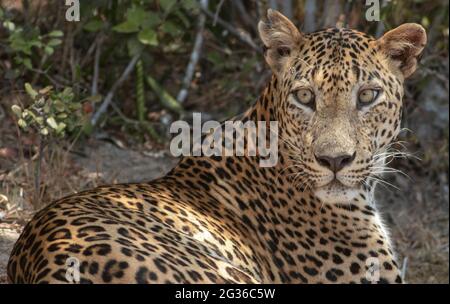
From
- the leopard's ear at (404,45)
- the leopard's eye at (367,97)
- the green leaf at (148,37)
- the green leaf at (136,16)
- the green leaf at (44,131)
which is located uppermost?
the green leaf at (136,16)

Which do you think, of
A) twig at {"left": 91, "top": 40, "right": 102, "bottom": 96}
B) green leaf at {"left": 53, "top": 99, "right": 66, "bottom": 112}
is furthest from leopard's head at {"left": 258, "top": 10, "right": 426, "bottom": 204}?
twig at {"left": 91, "top": 40, "right": 102, "bottom": 96}

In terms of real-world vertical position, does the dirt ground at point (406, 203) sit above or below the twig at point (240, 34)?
below

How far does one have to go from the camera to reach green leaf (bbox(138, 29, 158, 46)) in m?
9.39

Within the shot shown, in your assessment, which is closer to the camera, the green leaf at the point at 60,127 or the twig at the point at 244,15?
the green leaf at the point at 60,127

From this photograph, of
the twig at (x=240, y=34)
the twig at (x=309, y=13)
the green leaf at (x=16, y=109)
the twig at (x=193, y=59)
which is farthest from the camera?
the twig at (x=240, y=34)

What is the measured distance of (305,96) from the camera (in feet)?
20.3

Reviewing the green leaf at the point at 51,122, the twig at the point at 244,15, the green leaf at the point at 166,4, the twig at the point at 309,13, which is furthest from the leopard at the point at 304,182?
the twig at the point at 244,15

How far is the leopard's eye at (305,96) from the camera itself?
6.18 metres

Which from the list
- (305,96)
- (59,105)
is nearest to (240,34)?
(59,105)

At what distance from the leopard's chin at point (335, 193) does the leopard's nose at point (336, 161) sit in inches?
4.1

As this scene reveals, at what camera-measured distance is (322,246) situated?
248 inches

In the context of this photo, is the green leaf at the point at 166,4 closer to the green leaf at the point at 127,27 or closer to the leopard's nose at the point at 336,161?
the green leaf at the point at 127,27
